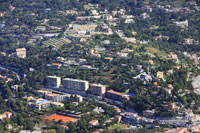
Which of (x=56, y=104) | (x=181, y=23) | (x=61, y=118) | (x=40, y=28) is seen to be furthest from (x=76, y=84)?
(x=181, y=23)

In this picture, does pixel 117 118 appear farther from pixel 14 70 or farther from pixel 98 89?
pixel 14 70

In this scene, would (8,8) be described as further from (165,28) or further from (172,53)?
(172,53)

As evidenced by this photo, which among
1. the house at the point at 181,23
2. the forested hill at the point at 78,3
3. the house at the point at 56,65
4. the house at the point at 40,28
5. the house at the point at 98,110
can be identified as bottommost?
the house at the point at 98,110

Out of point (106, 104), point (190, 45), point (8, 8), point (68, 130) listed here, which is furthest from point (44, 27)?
point (68, 130)

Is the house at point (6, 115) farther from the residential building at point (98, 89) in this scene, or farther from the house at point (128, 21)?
the house at point (128, 21)

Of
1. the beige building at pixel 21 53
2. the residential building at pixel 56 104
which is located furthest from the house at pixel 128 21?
the residential building at pixel 56 104
